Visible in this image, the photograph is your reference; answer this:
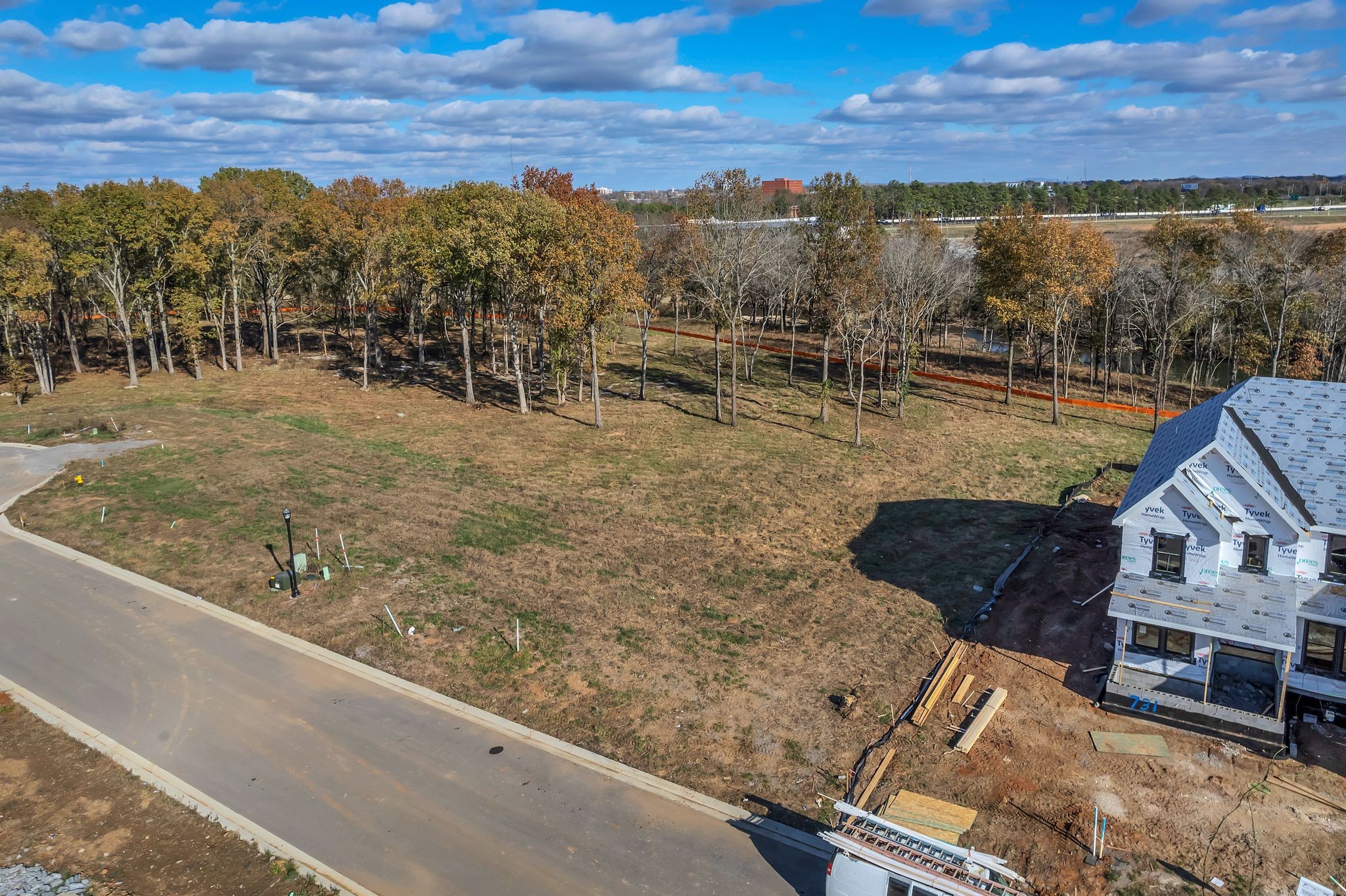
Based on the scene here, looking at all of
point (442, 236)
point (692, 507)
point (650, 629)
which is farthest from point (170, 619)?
point (442, 236)

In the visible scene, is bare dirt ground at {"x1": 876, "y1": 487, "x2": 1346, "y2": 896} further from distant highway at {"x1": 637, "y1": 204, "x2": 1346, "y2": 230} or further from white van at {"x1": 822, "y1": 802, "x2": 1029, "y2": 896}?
distant highway at {"x1": 637, "y1": 204, "x2": 1346, "y2": 230}

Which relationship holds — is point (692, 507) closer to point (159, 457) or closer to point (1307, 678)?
point (1307, 678)

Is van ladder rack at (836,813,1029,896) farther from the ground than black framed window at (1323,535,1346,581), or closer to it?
closer to it

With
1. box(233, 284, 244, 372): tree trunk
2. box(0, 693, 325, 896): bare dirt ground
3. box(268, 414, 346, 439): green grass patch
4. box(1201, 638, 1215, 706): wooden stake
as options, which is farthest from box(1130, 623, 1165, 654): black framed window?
box(233, 284, 244, 372): tree trunk

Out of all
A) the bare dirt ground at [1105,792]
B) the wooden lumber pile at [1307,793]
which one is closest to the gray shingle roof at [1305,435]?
the bare dirt ground at [1105,792]

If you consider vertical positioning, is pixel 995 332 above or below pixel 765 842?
above

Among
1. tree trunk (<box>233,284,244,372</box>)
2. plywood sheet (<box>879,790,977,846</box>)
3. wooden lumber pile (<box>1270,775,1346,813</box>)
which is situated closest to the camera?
plywood sheet (<box>879,790,977,846</box>)

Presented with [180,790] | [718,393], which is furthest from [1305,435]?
[180,790]
